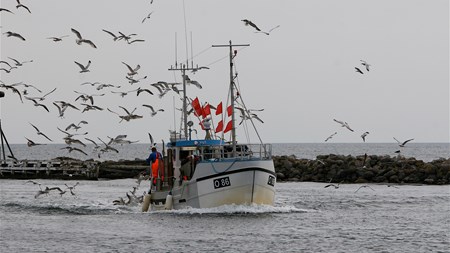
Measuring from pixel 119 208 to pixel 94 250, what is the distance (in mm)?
13397

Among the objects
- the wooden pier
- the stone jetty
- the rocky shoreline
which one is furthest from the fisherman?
the wooden pier

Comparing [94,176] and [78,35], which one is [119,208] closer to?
[78,35]

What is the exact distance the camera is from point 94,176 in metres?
70.1

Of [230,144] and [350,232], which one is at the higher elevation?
[230,144]

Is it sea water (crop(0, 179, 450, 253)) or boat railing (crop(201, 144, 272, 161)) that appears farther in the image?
boat railing (crop(201, 144, 272, 161))

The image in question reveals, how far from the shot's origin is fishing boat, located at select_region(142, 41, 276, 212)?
3334 cm

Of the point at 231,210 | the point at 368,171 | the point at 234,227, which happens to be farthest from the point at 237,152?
the point at 368,171

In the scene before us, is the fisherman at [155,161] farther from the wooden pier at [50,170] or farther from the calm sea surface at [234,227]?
the wooden pier at [50,170]

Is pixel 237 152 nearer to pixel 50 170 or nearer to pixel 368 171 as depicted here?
pixel 368 171

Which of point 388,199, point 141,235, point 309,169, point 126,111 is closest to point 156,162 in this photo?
point 126,111

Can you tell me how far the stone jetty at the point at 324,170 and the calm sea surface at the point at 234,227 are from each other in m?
16.8

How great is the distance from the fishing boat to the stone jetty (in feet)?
95.8

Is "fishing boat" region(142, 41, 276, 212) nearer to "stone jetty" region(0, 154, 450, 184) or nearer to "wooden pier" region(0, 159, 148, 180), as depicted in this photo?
"stone jetty" region(0, 154, 450, 184)

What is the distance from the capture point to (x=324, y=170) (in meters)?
68.9
